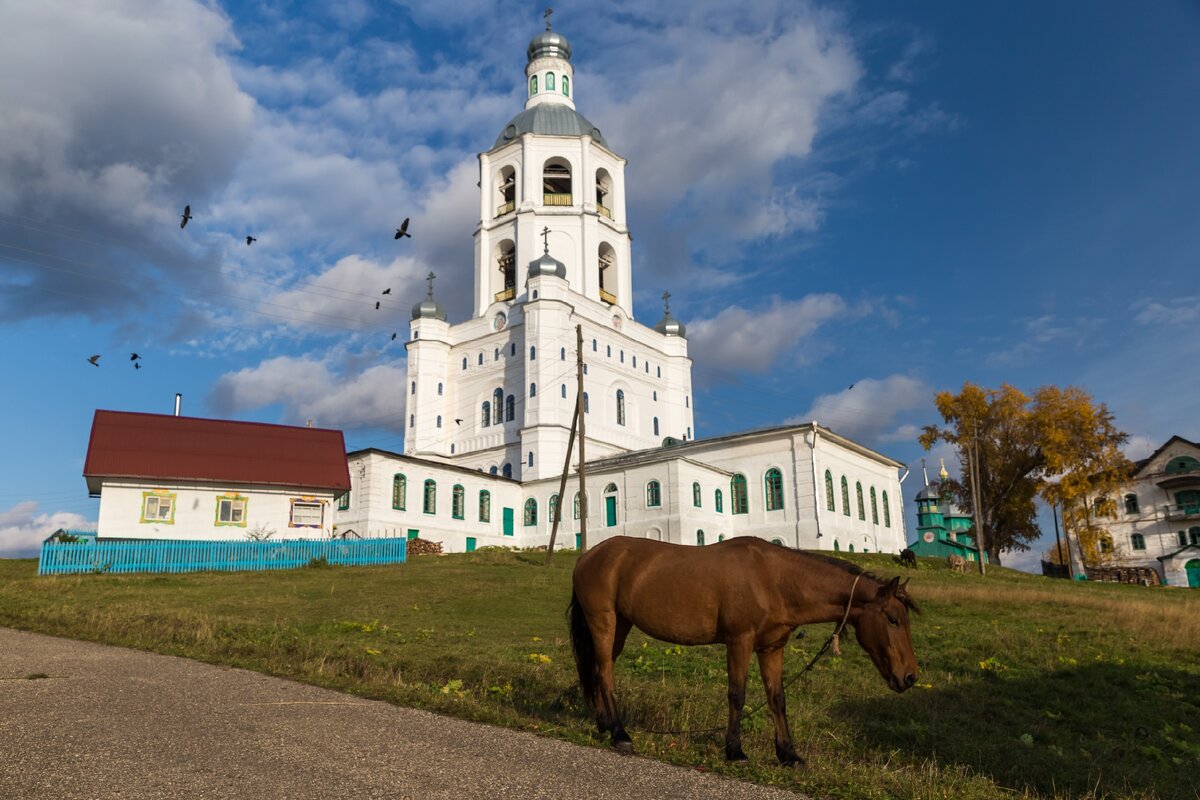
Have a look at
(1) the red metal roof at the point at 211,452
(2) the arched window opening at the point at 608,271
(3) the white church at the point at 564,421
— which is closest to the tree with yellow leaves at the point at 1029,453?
(3) the white church at the point at 564,421

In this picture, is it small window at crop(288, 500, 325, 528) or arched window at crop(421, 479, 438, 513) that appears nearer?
small window at crop(288, 500, 325, 528)

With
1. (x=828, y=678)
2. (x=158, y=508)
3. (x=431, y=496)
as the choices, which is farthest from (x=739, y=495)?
(x=828, y=678)

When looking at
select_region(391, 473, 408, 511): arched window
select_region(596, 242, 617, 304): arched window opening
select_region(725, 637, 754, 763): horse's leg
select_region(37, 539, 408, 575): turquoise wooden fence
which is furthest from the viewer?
select_region(596, 242, 617, 304): arched window opening

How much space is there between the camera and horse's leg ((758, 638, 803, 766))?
23.5 feet

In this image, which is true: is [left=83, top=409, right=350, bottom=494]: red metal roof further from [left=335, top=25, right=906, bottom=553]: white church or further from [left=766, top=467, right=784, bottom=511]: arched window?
[left=766, top=467, right=784, bottom=511]: arched window

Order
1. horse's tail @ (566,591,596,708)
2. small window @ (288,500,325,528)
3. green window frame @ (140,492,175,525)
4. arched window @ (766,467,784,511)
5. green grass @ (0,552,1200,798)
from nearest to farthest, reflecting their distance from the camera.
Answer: green grass @ (0,552,1200,798), horse's tail @ (566,591,596,708), green window frame @ (140,492,175,525), small window @ (288,500,325,528), arched window @ (766,467,784,511)

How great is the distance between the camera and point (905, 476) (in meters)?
59.2

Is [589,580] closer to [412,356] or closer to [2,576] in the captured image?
[2,576]

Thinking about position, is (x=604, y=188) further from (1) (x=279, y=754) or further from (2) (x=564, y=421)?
(1) (x=279, y=754)

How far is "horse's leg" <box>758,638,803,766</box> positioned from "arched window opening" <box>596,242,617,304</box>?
190ft

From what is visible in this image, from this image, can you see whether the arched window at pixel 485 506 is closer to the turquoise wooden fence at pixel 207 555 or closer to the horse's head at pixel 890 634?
the turquoise wooden fence at pixel 207 555

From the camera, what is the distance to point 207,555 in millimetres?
31547

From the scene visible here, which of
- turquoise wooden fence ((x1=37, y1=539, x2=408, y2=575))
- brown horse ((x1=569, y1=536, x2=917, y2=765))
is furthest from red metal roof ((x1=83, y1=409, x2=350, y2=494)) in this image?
brown horse ((x1=569, y1=536, x2=917, y2=765))

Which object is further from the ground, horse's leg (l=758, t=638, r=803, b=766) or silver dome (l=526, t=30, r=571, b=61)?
silver dome (l=526, t=30, r=571, b=61)
